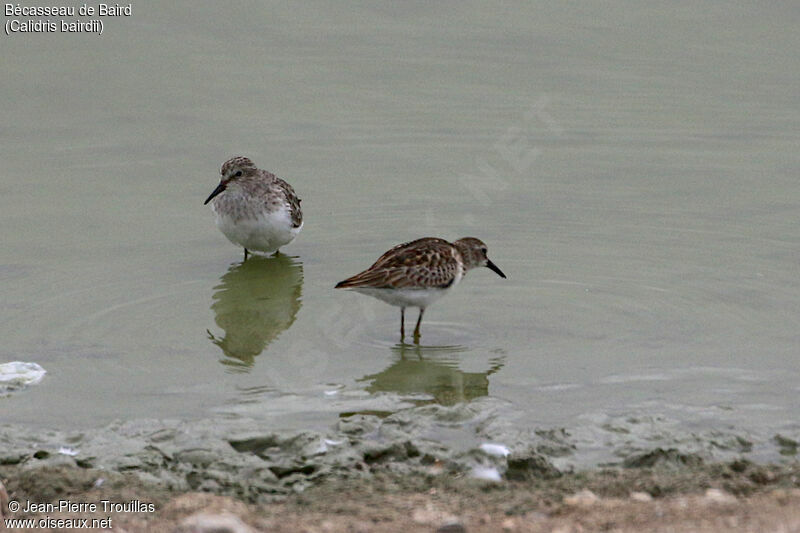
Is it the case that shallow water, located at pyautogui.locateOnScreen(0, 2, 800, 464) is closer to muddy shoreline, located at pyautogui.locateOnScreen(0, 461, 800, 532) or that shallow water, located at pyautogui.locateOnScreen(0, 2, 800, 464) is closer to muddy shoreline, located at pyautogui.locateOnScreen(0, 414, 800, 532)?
muddy shoreline, located at pyautogui.locateOnScreen(0, 414, 800, 532)

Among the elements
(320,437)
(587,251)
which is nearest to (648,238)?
(587,251)

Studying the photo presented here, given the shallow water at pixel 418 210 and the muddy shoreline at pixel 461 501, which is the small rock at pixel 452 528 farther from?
the shallow water at pixel 418 210

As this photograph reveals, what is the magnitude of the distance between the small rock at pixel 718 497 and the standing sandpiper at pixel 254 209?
7.04 meters

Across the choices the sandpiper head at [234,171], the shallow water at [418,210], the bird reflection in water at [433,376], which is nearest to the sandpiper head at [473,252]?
the shallow water at [418,210]

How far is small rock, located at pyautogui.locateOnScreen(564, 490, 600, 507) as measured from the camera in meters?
6.37

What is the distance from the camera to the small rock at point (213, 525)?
18.9 ft

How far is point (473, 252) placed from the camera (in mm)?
11297

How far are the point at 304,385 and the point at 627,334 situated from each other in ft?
9.39

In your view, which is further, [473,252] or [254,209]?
[254,209]

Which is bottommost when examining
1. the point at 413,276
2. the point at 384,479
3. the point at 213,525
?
the point at 384,479

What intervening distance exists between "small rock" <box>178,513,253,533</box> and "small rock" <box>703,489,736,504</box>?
2.45 m

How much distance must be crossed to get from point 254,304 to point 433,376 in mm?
2674

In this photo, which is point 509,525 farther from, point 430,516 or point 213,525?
point 213,525

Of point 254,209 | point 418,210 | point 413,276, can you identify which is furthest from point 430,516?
point 418,210
